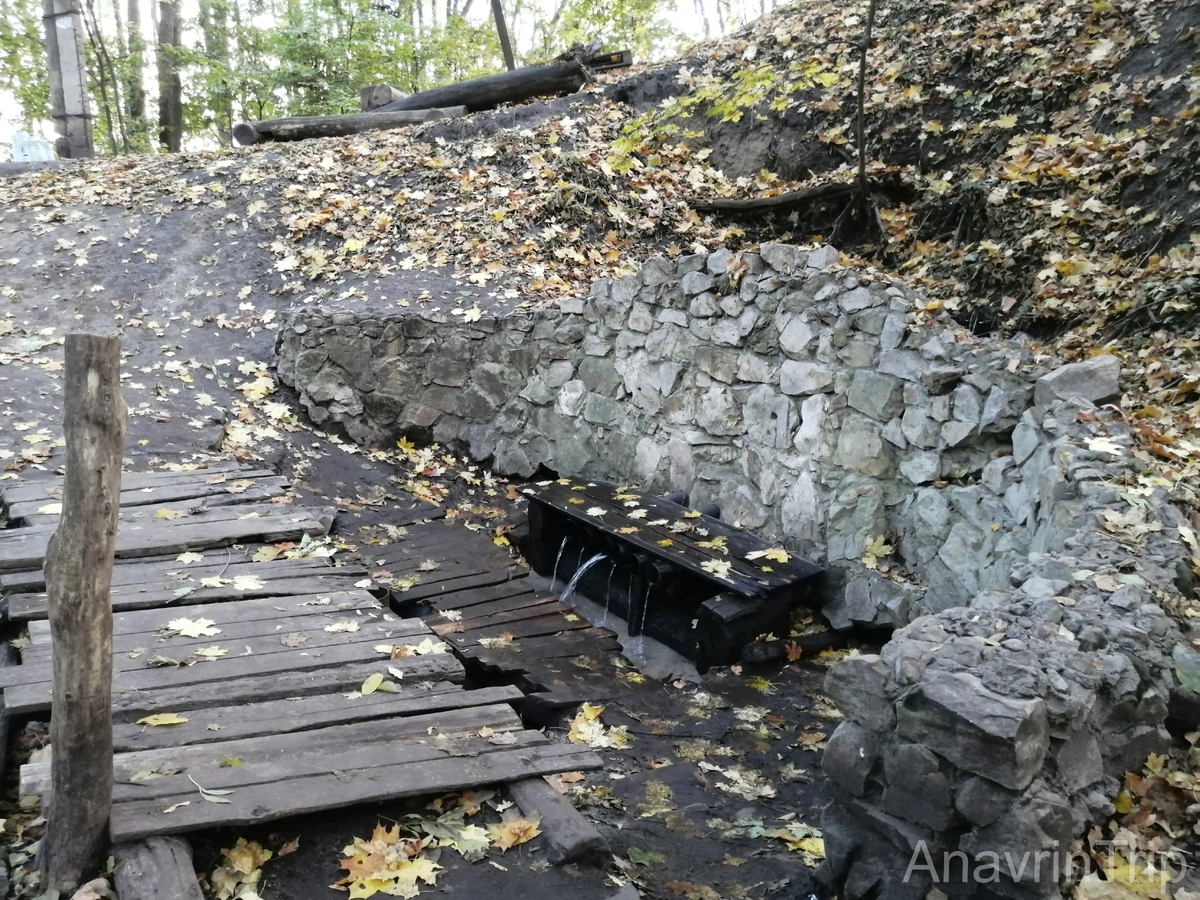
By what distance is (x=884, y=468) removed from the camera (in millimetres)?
5160

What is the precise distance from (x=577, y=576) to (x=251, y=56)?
1620cm

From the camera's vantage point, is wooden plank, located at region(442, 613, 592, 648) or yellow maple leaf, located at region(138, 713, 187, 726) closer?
yellow maple leaf, located at region(138, 713, 187, 726)

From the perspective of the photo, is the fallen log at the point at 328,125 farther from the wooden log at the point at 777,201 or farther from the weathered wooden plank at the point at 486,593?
the weathered wooden plank at the point at 486,593

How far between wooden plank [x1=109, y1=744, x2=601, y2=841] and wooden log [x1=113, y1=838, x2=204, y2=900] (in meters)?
0.04

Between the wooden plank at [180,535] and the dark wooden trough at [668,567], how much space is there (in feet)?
6.54

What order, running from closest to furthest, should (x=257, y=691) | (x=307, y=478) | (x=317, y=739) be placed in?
(x=317, y=739)
(x=257, y=691)
(x=307, y=478)

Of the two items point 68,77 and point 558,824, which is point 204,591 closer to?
point 558,824

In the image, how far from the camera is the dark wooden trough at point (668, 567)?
199 inches

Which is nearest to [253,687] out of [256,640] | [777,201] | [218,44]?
[256,640]

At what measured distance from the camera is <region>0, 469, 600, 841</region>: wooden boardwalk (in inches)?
106

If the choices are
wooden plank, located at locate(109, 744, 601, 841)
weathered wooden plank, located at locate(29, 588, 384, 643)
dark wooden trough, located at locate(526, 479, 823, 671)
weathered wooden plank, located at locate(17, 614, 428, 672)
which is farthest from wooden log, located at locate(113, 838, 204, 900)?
dark wooden trough, located at locate(526, 479, 823, 671)

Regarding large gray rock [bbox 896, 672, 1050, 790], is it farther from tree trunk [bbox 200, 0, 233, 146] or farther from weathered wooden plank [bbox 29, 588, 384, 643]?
tree trunk [bbox 200, 0, 233, 146]

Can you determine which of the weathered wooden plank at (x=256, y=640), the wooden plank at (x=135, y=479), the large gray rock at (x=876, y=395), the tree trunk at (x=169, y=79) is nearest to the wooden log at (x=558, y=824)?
the weathered wooden plank at (x=256, y=640)

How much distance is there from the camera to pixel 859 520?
5.27 metres
